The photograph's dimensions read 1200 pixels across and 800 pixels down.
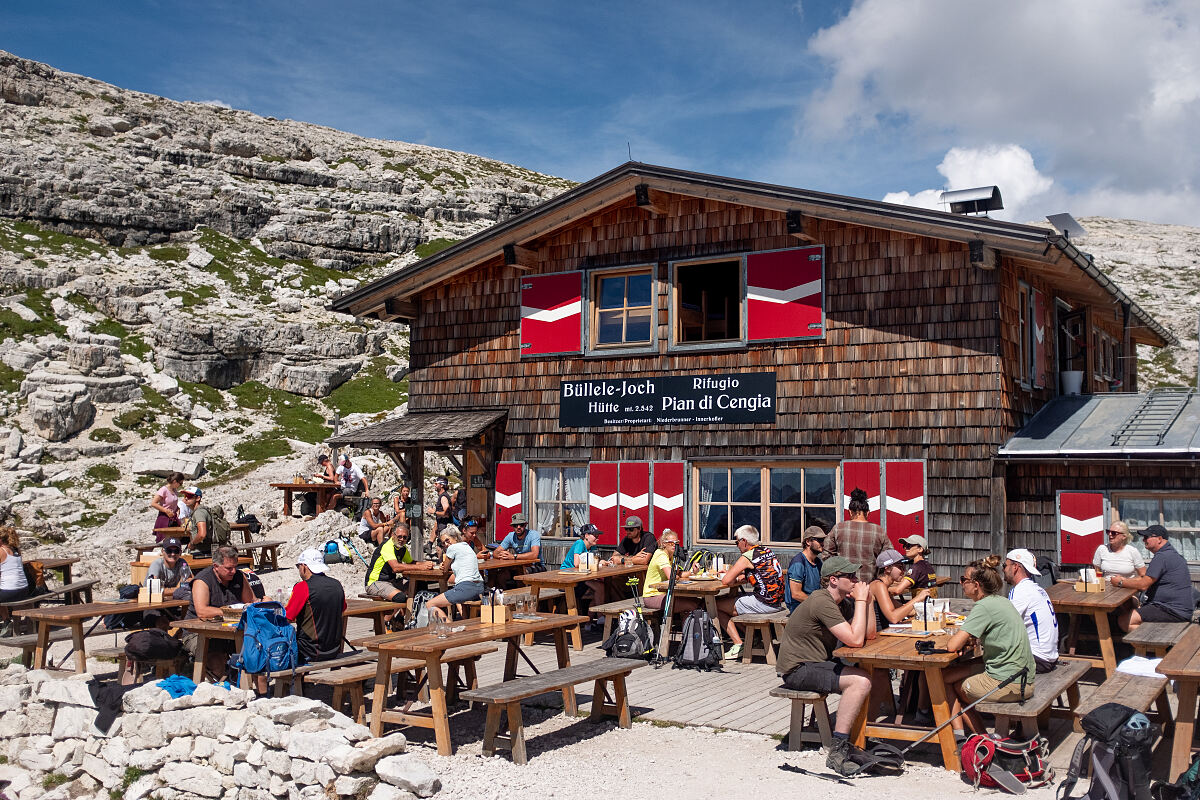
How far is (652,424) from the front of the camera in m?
14.2

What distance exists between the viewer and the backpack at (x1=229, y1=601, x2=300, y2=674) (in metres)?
7.92

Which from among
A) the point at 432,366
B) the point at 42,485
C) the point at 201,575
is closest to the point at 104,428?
the point at 42,485

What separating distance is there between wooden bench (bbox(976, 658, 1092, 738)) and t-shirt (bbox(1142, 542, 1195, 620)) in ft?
5.62

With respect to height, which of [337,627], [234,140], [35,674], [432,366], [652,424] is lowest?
[35,674]

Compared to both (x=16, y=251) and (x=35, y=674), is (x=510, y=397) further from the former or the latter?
(x=16, y=251)

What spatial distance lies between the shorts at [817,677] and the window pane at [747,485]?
262 inches

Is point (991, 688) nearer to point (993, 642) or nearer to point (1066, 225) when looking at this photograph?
point (993, 642)

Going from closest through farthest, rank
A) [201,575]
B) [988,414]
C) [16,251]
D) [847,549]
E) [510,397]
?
[201,575]
[847,549]
[988,414]
[510,397]
[16,251]

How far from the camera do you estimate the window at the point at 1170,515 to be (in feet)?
37.2

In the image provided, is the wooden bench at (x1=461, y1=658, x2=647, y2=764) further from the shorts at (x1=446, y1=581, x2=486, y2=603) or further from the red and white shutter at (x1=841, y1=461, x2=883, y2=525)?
the red and white shutter at (x1=841, y1=461, x2=883, y2=525)

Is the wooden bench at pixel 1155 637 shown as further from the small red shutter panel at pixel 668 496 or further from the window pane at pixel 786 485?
the small red shutter panel at pixel 668 496

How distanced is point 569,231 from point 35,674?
8.99 meters

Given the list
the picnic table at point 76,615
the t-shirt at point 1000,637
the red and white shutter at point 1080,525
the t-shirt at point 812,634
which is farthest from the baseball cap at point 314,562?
the red and white shutter at point 1080,525

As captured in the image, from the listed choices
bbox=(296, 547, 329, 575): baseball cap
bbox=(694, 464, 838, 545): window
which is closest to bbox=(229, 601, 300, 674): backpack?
bbox=(296, 547, 329, 575): baseball cap
